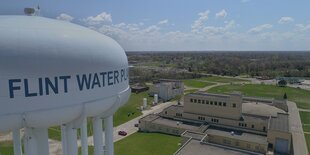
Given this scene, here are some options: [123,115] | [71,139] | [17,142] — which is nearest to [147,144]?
[123,115]

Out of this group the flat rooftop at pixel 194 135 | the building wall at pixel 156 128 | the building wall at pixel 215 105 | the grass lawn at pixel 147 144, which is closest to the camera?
the flat rooftop at pixel 194 135

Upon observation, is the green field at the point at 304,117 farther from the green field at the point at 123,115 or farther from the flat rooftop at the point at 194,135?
the green field at the point at 123,115

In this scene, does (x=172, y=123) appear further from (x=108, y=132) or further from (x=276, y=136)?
(x=108, y=132)

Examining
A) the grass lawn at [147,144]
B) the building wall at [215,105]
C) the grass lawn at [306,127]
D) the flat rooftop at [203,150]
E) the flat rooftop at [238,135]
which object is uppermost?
the building wall at [215,105]

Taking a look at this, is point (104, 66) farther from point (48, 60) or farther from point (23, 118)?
point (23, 118)

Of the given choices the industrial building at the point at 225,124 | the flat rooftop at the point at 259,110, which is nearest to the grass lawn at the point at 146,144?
the industrial building at the point at 225,124

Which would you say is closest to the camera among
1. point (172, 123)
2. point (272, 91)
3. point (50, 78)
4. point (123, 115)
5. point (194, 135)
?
point (50, 78)

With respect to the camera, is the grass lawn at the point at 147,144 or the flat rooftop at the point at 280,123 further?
the flat rooftop at the point at 280,123

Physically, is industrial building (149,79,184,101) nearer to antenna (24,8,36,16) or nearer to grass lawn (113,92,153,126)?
grass lawn (113,92,153,126)
